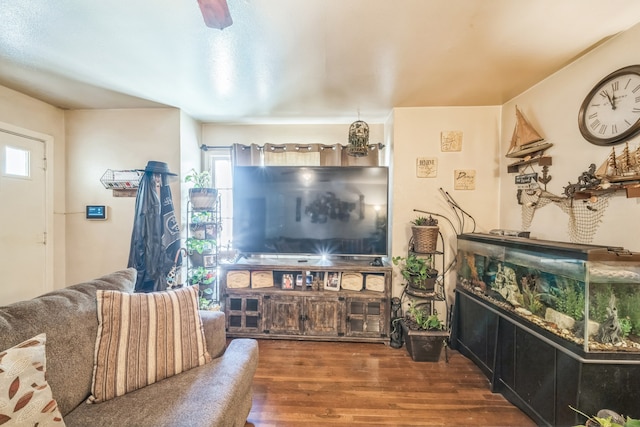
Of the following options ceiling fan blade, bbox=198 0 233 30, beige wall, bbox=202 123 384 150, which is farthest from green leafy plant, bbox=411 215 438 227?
ceiling fan blade, bbox=198 0 233 30

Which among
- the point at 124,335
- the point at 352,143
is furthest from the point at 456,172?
the point at 124,335

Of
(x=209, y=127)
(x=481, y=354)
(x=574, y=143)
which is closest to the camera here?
(x=574, y=143)

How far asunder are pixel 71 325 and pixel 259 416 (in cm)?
121

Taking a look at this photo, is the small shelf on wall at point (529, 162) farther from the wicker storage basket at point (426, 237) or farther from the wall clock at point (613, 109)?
the wicker storage basket at point (426, 237)

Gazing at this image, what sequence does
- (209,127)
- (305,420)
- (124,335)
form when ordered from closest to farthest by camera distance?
(124,335)
(305,420)
(209,127)

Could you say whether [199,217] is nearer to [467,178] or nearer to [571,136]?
[467,178]

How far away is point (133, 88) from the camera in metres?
2.22

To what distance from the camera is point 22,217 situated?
7.72 ft

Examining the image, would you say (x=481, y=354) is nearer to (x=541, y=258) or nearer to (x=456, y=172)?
(x=541, y=258)

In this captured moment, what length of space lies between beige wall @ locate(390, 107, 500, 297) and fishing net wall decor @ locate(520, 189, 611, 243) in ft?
1.68

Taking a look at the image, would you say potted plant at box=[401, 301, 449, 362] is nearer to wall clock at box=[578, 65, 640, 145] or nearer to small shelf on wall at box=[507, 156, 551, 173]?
small shelf on wall at box=[507, 156, 551, 173]

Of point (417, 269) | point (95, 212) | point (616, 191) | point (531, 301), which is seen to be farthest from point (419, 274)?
point (95, 212)

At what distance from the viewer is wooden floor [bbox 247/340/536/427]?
5.16ft

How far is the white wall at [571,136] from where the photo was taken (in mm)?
1458
